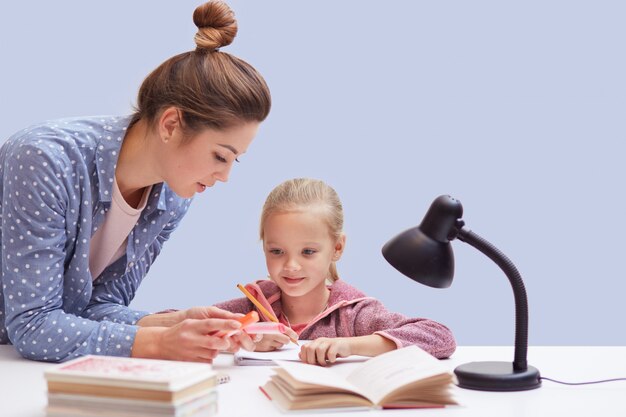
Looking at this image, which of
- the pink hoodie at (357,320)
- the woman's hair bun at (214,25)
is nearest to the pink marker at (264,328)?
the pink hoodie at (357,320)

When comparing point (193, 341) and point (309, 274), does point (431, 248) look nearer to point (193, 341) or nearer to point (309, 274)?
point (193, 341)

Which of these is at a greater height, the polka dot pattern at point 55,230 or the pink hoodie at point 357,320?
the polka dot pattern at point 55,230

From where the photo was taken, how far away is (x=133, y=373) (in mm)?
1334

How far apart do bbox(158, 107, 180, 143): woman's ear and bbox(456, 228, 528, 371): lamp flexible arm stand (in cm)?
77

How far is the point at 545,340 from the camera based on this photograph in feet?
10.9

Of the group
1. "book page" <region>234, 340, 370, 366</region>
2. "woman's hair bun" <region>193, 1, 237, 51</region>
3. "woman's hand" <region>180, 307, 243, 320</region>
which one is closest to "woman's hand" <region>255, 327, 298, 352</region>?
"book page" <region>234, 340, 370, 366</region>

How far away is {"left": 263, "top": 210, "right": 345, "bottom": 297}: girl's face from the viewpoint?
2303mm

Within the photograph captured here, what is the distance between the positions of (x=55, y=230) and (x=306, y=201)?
0.71 m

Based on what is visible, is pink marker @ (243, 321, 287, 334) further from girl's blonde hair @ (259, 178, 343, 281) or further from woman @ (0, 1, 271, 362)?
girl's blonde hair @ (259, 178, 343, 281)

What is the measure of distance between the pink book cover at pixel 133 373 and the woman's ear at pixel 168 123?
0.80 meters

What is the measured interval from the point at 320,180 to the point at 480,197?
0.95m

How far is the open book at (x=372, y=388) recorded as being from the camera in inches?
57.3

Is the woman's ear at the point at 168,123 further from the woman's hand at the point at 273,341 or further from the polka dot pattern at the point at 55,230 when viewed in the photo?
the woman's hand at the point at 273,341

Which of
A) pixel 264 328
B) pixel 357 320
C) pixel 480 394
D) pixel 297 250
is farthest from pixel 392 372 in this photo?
pixel 297 250
